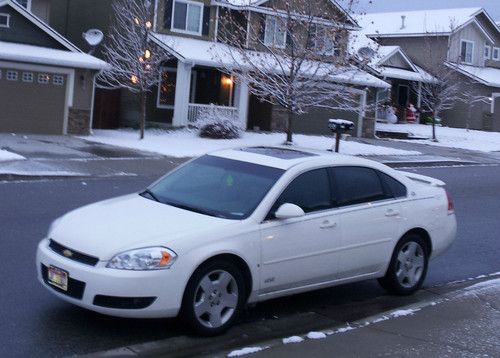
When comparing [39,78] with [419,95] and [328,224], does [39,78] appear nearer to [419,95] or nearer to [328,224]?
[328,224]

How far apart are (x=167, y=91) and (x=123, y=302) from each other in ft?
86.0

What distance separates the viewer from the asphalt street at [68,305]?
607 cm

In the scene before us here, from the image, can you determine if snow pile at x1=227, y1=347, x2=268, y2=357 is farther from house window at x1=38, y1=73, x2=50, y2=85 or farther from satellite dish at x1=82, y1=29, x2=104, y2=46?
satellite dish at x1=82, y1=29, x2=104, y2=46

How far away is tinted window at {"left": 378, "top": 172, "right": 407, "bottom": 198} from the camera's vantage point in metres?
7.82

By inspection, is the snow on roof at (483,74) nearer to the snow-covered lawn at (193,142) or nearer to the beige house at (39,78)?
the snow-covered lawn at (193,142)

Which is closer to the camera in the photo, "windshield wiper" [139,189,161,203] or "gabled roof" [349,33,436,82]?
"windshield wiper" [139,189,161,203]

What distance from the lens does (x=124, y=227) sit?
20.3ft

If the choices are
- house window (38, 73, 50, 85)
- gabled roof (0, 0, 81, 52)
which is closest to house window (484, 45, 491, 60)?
gabled roof (0, 0, 81, 52)

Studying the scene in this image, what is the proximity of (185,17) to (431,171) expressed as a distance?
1277cm

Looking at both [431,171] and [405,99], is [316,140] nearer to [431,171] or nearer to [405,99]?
[431,171]

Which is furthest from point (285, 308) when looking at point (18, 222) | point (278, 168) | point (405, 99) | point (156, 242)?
point (405, 99)

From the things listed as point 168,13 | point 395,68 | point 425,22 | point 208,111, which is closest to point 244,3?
point 168,13

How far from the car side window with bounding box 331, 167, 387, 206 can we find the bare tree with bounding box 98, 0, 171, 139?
18.6 metres

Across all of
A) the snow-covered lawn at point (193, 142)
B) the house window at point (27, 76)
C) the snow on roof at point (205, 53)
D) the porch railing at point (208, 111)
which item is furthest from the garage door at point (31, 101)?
the porch railing at point (208, 111)
